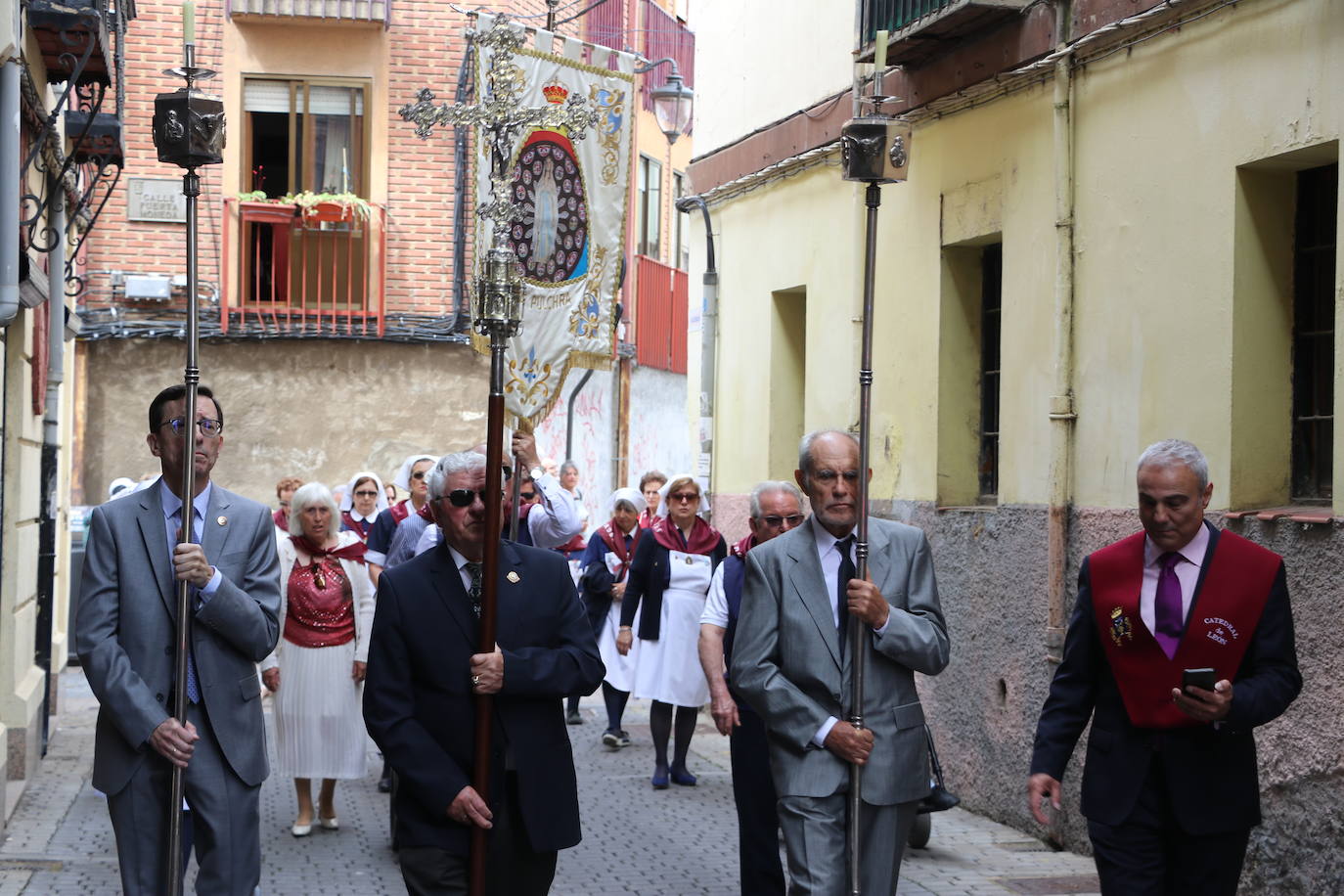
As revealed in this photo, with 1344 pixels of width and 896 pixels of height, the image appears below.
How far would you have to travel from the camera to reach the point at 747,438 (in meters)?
14.3

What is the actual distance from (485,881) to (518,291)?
5.67 feet

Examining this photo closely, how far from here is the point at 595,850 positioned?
30.8 ft

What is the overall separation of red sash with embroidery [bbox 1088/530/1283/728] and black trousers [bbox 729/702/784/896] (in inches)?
88.9

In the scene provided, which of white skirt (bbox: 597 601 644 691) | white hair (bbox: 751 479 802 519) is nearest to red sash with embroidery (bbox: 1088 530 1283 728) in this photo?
white hair (bbox: 751 479 802 519)

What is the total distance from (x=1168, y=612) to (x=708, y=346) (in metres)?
10.1

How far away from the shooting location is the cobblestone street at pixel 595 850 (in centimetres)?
845

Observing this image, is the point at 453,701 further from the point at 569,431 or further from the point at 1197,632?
the point at 569,431

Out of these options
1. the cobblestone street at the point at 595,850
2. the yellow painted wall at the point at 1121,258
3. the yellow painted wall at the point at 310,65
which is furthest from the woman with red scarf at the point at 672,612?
the yellow painted wall at the point at 310,65

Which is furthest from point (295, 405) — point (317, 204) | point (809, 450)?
point (809, 450)

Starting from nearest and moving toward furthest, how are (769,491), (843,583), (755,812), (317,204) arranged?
(843,583) < (755,812) < (769,491) < (317,204)

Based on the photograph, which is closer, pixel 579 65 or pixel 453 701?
pixel 453 701

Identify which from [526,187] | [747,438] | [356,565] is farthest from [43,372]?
[747,438]

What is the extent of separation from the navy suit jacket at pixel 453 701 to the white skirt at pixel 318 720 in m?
4.81

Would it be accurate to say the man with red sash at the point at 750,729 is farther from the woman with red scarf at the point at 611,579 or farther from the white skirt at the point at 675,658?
the woman with red scarf at the point at 611,579
